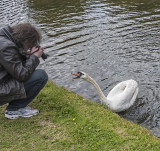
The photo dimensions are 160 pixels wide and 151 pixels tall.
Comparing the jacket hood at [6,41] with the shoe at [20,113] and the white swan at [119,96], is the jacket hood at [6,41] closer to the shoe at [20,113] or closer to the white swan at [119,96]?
the shoe at [20,113]

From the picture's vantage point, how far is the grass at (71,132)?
3.80 metres

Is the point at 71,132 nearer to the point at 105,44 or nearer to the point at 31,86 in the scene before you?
the point at 31,86

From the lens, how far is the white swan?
19.0 ft

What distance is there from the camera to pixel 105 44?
373 inches

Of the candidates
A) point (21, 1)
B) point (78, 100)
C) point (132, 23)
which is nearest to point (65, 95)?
point (78, 100)

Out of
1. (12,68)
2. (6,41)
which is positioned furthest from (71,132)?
(6,41)

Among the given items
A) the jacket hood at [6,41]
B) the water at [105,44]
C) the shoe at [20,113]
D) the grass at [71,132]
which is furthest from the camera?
the water at [105,44]

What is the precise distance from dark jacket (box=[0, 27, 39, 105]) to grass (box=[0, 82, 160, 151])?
677mm

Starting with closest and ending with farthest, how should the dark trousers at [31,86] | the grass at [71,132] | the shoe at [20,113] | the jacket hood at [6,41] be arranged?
1. the jacket hood at [6,41]
2. the grass at [71,132]
3. the dark trousers at [31,86]
4. the shoe at [20,113]

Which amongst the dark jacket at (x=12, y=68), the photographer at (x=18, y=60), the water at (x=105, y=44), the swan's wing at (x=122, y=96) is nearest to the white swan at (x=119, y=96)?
the swan's wing at (x=122, y=96)

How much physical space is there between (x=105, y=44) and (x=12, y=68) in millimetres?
6258

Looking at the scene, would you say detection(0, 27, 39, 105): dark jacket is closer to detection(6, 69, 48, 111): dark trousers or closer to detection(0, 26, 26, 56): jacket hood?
detection(0, 26, 26, 56): jacket hood

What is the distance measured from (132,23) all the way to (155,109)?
6.53 m

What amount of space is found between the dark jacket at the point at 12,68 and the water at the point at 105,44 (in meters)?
2.93
